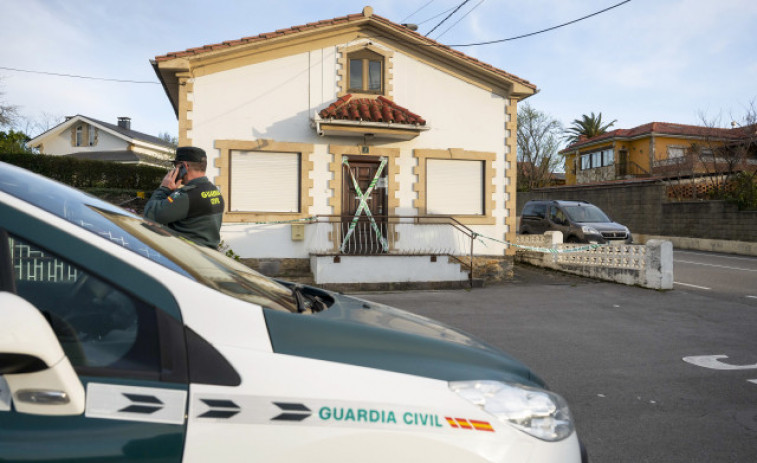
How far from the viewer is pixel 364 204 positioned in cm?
1270

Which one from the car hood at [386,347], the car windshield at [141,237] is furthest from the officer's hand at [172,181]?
the car hood at [386,347]

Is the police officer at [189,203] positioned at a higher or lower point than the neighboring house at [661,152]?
lower

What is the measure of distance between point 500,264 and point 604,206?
56.2 ft

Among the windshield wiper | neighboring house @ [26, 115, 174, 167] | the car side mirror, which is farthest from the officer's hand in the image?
neighboring house @ [26, 115, 174, 167]

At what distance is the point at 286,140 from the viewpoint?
1221 centimetres

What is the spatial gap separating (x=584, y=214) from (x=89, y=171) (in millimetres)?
17985

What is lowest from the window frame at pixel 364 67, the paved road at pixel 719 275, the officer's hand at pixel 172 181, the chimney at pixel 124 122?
the paved road at pixel 719 275

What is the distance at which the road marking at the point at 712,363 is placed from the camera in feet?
18.4

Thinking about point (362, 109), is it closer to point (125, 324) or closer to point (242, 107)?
point (242, 107)

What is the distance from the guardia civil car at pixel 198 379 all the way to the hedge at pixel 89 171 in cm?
2024

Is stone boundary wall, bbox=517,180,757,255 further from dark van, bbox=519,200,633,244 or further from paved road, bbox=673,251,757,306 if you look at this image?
dark van, bbox=519,200,633,244

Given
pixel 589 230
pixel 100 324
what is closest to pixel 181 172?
pixel 100 324

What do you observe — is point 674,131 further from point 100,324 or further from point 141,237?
point 100,324

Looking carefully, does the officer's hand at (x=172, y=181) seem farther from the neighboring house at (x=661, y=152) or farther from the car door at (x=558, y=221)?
the neighboring house at (x=661, y=152)
